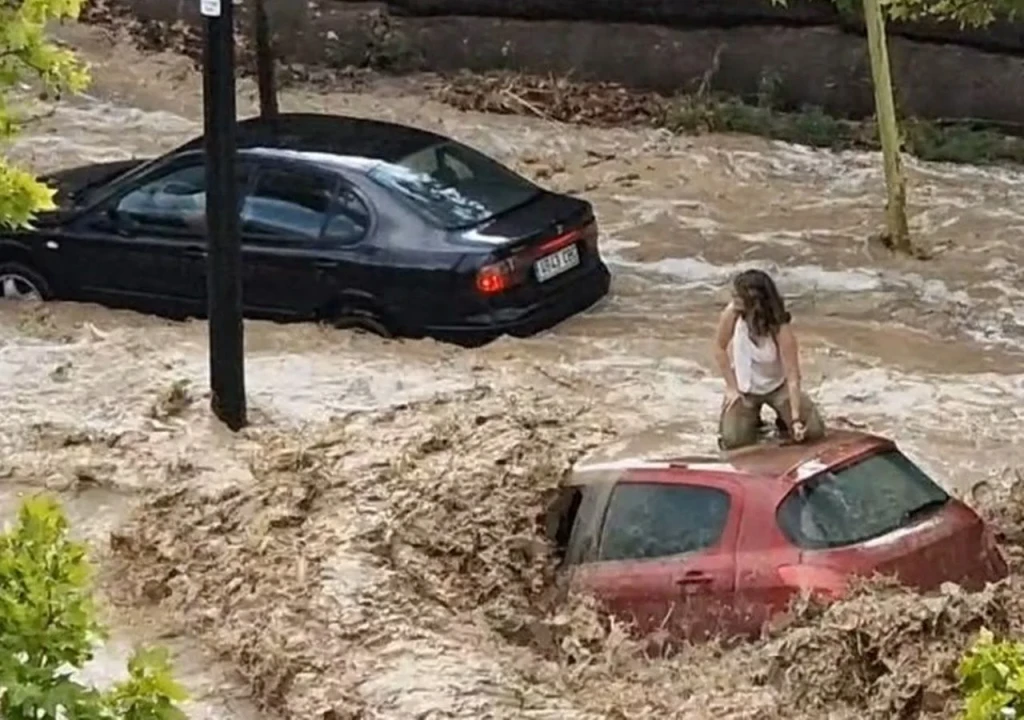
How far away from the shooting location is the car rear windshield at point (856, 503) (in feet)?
23.7

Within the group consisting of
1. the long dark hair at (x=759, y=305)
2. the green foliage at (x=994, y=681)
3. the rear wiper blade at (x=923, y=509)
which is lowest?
the rear wiper blade at (x=923, y=509)

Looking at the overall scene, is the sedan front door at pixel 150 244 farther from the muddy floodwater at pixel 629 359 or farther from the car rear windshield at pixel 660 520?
the car rear windshield at pixel 660 520

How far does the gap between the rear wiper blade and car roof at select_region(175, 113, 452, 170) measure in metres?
5.29

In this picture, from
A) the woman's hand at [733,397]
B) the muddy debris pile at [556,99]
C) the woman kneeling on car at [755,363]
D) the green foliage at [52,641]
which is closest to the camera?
the green foliage at [52,641]

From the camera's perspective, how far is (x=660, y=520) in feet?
24.9

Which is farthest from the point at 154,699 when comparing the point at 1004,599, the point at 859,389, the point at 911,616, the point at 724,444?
the point at 859,389

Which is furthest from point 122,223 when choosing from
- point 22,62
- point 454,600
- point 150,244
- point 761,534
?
point 22,62

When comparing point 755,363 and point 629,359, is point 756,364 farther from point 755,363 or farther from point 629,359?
point 629,359

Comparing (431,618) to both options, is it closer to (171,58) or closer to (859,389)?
(859,389)

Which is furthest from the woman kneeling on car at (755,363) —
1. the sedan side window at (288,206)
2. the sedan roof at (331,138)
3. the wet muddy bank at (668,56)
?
the wet muddy bank at (668,56)

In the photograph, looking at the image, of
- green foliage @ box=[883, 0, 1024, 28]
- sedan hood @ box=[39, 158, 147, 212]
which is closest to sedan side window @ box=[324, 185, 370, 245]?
sedan hood @ box=[39, 158, 147, 212]

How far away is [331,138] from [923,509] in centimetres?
590

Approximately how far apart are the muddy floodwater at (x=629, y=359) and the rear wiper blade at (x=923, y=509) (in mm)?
1469

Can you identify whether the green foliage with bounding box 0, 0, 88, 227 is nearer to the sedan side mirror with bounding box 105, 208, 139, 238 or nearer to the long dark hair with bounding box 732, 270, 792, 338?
the long dark hair with bounding box 732, 270, 792, 338
